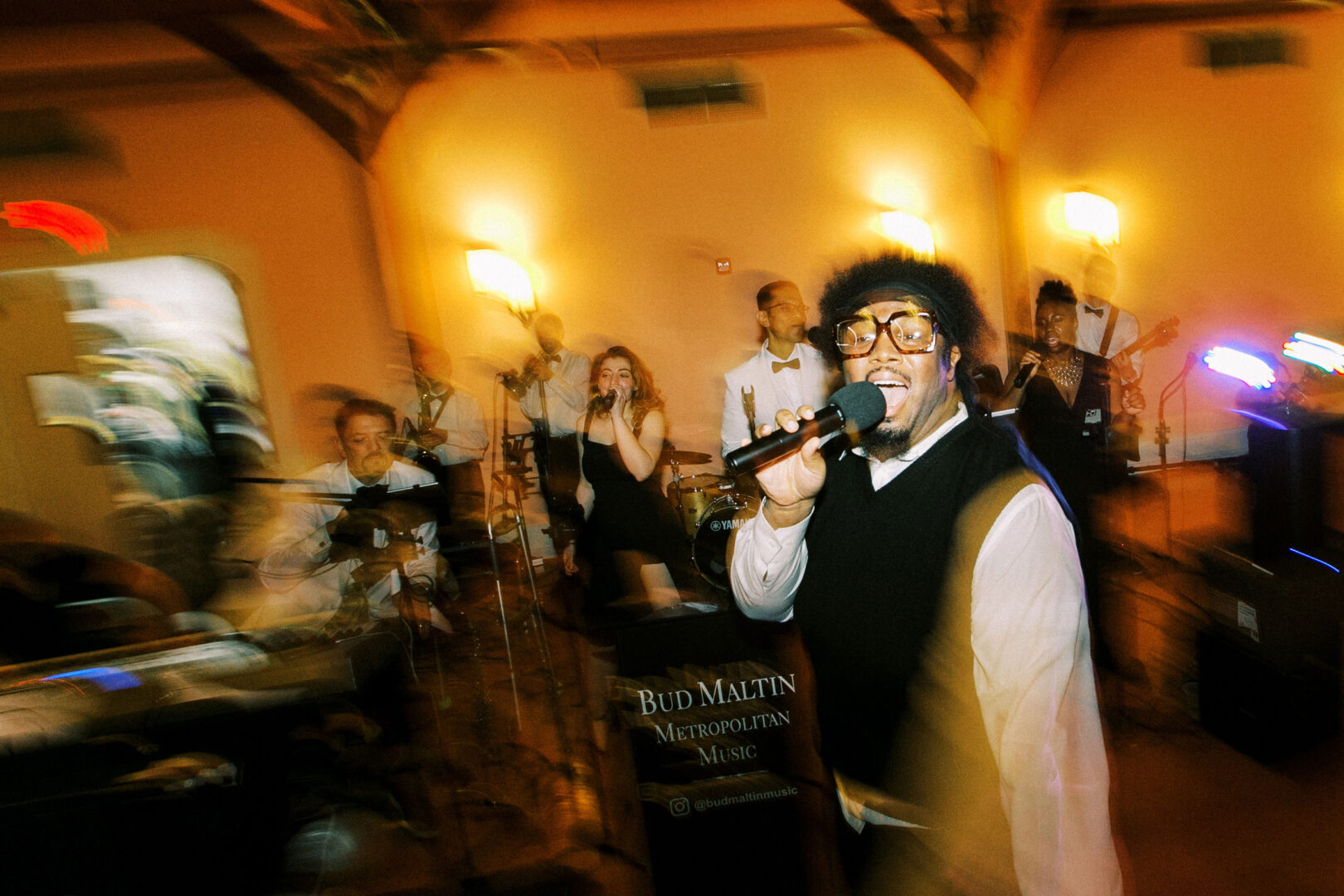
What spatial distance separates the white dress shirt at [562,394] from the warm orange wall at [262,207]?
5.32 feet

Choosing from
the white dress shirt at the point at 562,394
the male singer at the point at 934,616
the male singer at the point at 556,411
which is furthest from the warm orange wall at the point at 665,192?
the male singer at the point at 934,616

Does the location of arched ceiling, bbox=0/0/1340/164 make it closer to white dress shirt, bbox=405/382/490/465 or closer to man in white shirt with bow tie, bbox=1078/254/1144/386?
man in white shirt with bow tie, bbox=1078/254/1144/386

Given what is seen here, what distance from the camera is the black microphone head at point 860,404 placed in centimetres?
166

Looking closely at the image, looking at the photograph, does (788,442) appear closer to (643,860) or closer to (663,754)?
(663,754)

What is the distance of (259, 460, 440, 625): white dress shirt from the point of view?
3598 mm

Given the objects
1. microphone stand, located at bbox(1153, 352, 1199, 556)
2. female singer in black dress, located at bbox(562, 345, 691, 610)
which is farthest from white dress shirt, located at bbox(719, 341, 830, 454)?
microphone stand, located at bbox(1153, 352, 1199, 556)

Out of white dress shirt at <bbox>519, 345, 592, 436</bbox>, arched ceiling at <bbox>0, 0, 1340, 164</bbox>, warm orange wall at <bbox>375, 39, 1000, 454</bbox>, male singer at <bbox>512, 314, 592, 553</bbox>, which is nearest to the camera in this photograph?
male singer at <bbox>512, 314, 592, 553</bbox>

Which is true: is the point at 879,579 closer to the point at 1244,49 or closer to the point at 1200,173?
the point at 1200,173

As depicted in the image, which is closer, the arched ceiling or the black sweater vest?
the black sweater vest

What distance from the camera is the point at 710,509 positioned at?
3574 mm

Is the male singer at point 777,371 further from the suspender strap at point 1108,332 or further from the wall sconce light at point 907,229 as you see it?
the suspender strap at point 1108,332

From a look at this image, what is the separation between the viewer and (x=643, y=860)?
3.15m

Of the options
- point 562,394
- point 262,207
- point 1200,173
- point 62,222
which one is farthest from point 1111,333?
point 62,222

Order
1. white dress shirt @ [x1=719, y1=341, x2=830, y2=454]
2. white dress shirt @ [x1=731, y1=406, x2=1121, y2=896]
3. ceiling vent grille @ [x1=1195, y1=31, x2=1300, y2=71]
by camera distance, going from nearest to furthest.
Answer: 1. white dress shirt @ [x1=731, y1=406, x2=1121, y2=896]
2. white dress shirt @ [x1=719, y1=341, x2=830, y2=454]
3. ceiling vent grille @ [x1=1195, y1=31, x2=1300, y2=71]
